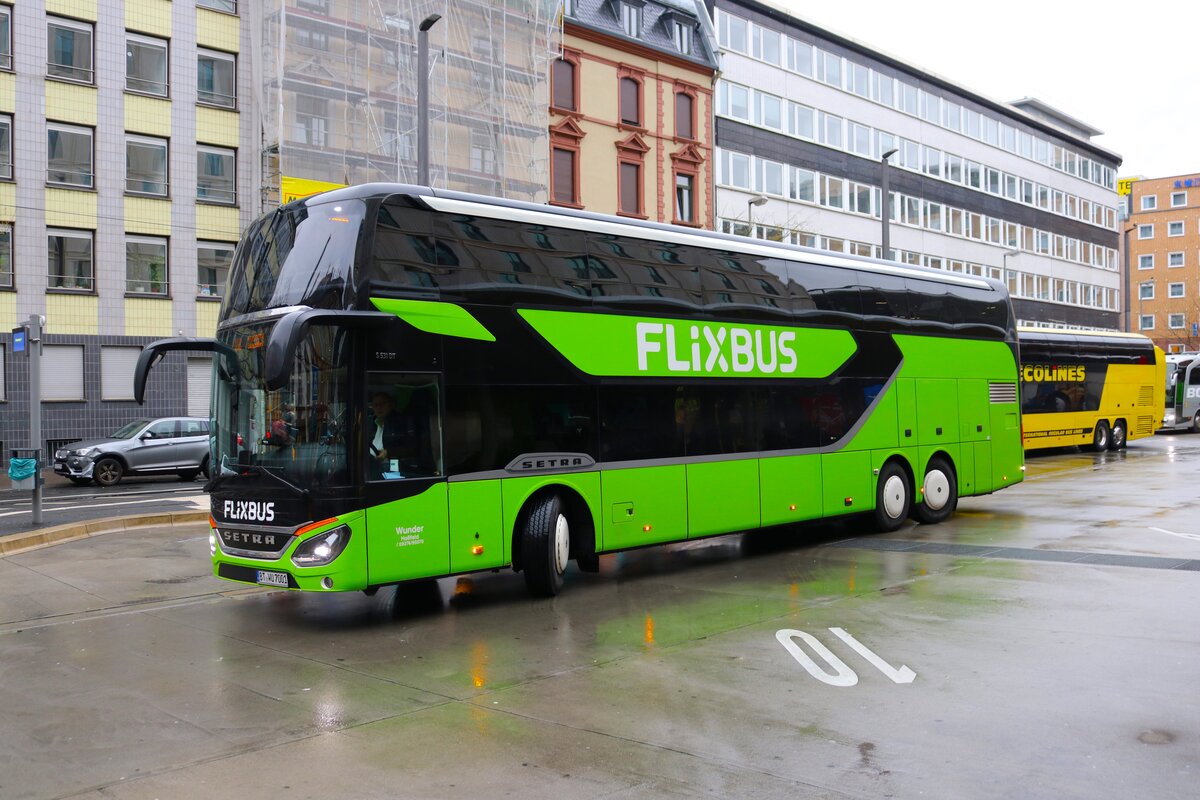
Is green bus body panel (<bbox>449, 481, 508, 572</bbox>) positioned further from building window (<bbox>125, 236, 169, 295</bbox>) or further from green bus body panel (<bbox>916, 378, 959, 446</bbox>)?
building window (<bbox>125, 236, 169, 295</bbox>)

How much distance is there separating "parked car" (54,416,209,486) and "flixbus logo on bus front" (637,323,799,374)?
17.6 metres

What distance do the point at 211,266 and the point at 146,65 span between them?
6.44m

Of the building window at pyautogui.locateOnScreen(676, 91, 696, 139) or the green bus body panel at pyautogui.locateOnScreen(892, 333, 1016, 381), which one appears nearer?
the green bus body panel at pyautogui.locateOnScreen(892, 333, 1016, 381)

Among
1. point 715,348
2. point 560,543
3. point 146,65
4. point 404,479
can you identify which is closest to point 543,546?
point 560,543

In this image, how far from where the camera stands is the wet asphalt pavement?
5816 mm

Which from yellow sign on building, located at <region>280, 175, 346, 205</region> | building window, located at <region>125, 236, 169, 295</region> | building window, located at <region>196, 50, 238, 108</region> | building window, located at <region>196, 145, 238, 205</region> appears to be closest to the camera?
yellow sign on building, located at <region>280, 175, 346, 205</region>

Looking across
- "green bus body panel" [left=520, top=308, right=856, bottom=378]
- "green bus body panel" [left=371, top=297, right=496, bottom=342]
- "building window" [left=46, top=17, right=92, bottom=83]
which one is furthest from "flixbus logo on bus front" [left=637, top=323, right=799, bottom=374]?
"building window" [left=46, top=17, right=92, bottom=83]

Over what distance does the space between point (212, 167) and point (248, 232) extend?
88.5 ft

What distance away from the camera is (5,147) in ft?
104

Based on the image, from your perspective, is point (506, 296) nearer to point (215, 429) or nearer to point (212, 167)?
point (215, 429)

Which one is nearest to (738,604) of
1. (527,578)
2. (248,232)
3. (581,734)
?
(527,578)

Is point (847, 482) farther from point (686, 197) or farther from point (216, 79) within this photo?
point (686, 197)

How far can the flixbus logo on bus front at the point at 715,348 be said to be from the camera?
12602mm

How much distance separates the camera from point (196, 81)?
35375 mm
